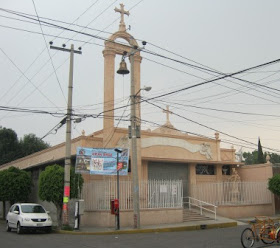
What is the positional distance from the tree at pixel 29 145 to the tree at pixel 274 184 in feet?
111

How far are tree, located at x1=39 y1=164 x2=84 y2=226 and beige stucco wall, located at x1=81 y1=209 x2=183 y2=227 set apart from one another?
1530 millimetres

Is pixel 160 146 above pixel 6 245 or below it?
above

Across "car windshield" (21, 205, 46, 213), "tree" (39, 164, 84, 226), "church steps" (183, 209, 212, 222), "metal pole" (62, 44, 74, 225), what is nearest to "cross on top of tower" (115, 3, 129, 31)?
"metal pole" (62, 44, 74, 225)

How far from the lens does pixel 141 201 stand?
21031 millimetres

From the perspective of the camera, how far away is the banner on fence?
2142 cm

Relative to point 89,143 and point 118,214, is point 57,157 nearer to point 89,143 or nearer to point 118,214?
point 89,143

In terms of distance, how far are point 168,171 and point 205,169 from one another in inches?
146

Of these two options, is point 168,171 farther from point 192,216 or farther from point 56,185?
point 56,185

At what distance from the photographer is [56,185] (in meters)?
20.4

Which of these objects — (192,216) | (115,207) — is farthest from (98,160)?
(192,216)

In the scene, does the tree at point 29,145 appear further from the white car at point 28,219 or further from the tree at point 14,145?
the white car at point 28,219

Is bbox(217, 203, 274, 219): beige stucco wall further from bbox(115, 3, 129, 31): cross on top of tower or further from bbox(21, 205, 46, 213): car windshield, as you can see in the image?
bbox(115, 3, 129, 31): cross on top of tower

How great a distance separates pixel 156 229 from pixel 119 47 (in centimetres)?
1201

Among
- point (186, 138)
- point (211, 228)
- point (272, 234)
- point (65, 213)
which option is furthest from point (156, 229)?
point (186, 138)
